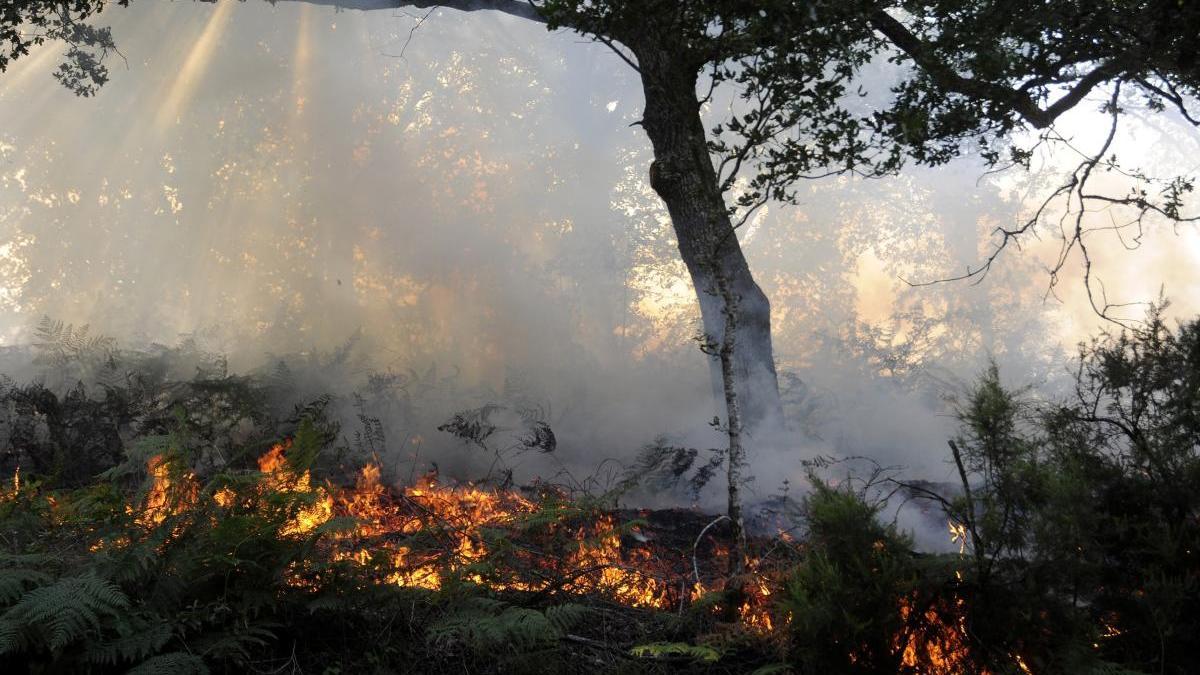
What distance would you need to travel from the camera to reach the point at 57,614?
276 centimetres

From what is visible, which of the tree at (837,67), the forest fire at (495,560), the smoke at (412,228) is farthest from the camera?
the smoke at (412,228)

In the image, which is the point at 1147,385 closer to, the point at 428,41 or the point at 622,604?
the point at 622,604

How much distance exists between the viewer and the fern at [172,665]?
2807 millimetres

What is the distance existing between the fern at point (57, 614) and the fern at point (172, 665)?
21 centimetres

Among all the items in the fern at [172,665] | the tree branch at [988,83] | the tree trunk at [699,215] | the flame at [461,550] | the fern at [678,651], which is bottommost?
the fern at [172,665]

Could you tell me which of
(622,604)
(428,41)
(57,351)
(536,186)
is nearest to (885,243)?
(536,186)

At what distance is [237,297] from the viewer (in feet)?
79.7

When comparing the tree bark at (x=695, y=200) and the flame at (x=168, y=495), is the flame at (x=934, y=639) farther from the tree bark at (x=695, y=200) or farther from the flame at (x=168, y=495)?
the tree bark at (x=695, y=200)

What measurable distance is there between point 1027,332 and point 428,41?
77.3ft

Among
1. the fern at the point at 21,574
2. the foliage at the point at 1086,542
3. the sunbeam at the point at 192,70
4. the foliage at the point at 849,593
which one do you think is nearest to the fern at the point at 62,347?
the fern at the point at 21,574

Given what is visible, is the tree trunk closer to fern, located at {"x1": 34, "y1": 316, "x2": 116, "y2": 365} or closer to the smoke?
the smoke

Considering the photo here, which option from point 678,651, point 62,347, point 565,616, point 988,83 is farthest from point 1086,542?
point 62,347

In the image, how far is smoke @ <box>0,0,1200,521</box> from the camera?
71.9 ft

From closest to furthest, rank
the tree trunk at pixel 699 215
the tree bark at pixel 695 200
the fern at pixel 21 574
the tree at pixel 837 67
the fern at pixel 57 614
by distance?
the fern at pixel 57 614, the fern at pixel 21 574, the tree at pixel 837 67, the tree bark at pixel 695 200, the tree trunk at pixel 699 215
